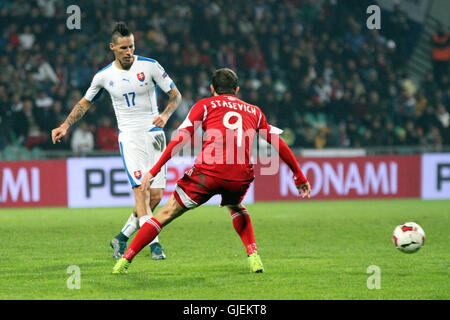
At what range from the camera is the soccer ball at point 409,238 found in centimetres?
692

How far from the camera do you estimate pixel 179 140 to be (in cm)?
618

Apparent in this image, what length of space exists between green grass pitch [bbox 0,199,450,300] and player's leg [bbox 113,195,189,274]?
15cm

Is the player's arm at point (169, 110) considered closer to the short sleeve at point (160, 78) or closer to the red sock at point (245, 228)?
the short sleeve at point (160, 78)

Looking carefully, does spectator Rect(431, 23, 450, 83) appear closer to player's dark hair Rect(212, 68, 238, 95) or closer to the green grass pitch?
the green grass pitch

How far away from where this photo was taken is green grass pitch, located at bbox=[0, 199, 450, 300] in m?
5.73

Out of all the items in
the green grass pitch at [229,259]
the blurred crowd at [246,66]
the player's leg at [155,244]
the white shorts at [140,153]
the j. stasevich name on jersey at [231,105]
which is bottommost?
the green grass pitch at [229,259]

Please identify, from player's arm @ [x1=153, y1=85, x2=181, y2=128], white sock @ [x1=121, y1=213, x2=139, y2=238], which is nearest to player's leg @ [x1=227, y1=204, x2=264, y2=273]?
player's arm @ [x1=153, y1=85, x2=181, y2=128]

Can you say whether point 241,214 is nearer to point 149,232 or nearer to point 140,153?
point 149,232

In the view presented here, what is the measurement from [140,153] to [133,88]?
2.31 feet

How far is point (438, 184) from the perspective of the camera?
16469 millimetres

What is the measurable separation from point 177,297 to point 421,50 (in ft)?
59.2

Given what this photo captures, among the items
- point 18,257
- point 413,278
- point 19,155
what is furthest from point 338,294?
point 19,155

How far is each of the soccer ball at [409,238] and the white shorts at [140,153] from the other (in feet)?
8.41

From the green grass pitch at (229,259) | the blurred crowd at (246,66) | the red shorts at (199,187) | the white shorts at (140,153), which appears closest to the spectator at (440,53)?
the blurred crowd at (246,66)
